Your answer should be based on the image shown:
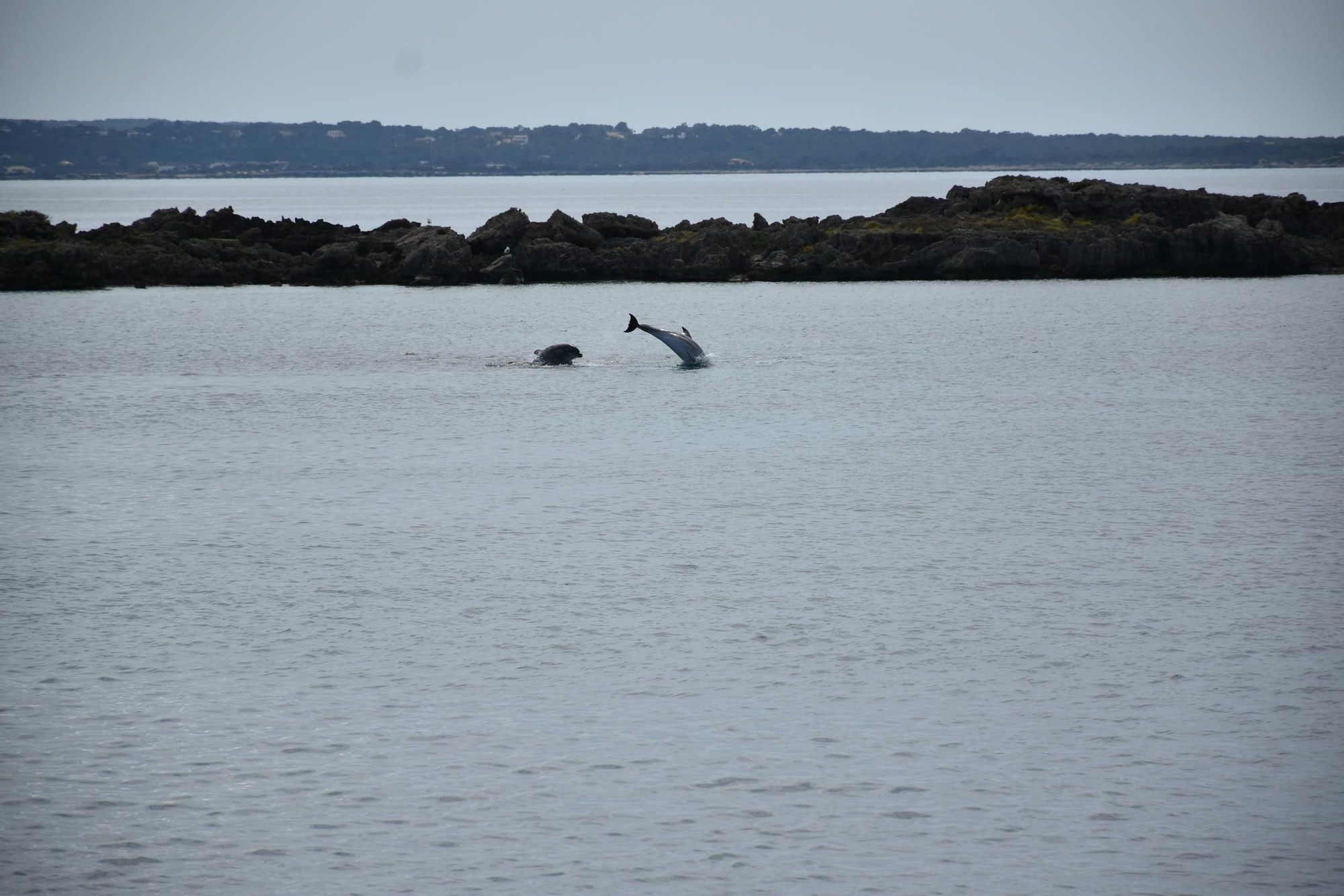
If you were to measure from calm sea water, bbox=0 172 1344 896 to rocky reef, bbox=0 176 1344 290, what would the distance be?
133 ft

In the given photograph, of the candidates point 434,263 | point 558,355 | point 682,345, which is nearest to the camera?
point 682,345

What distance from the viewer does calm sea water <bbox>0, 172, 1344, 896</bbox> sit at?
11.4m

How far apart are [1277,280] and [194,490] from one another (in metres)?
66.6

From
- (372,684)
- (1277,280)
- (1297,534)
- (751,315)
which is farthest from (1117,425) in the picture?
(1277,280)

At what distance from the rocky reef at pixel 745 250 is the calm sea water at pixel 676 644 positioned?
40.4 meters

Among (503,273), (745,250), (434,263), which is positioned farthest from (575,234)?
(745,250)

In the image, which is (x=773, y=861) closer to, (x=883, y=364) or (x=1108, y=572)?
(x=1108, y=572)

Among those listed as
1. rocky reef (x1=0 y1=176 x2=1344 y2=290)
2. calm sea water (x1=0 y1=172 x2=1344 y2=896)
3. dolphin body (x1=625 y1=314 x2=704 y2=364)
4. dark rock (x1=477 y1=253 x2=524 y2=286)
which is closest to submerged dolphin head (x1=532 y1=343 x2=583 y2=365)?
dolphin body (x1=625 y1=314 x2=704 y2=364)

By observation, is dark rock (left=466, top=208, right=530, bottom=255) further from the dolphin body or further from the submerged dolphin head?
the dolphin body

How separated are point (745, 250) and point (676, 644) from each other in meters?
66.8

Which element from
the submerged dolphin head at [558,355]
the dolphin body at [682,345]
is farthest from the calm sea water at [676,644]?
the submerged dolphin head at [558,355]

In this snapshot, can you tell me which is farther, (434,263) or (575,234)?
(575,234)

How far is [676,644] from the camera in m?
16.8

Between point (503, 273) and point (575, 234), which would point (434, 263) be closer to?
point (503, 273)
